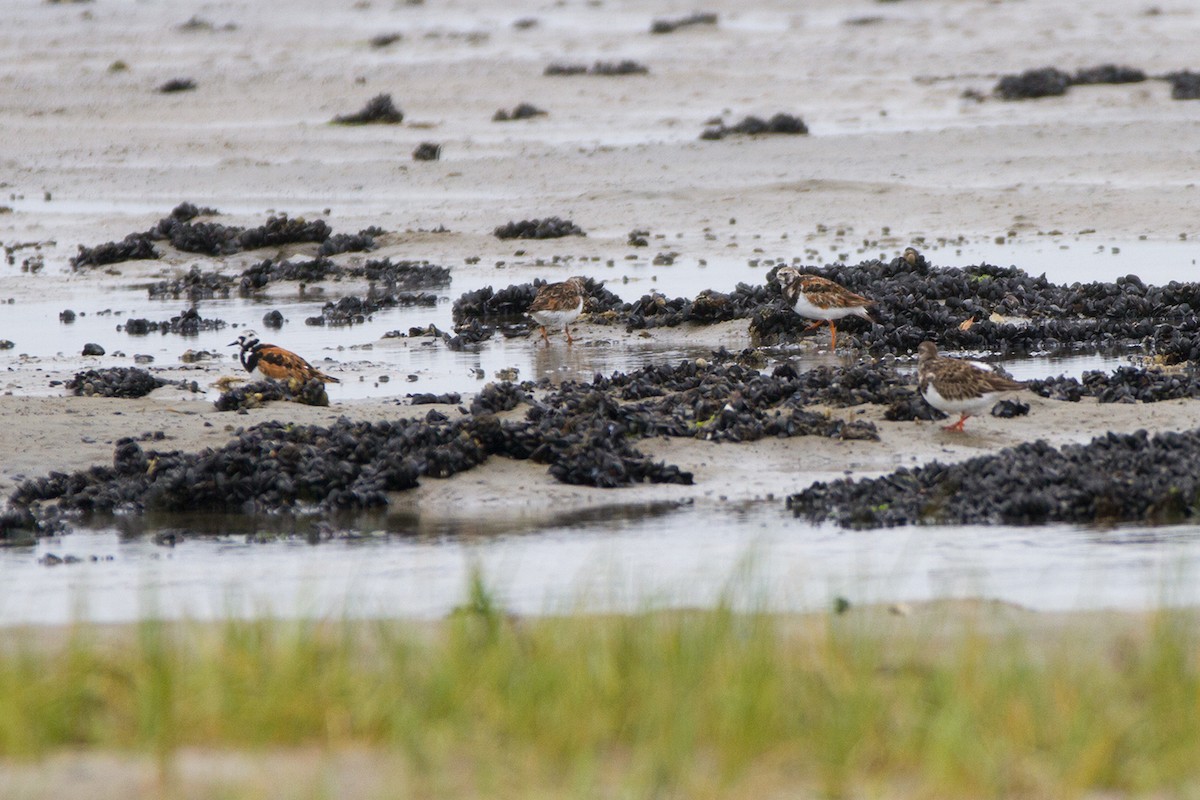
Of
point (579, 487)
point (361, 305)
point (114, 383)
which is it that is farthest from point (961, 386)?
point (361, 305)

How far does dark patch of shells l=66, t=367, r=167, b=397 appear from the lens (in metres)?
11.2

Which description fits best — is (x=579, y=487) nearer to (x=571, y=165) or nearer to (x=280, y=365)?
(x=280, y=365)

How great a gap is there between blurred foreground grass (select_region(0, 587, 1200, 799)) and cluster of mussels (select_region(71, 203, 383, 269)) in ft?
47.1

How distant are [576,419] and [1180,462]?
3306 millimetres

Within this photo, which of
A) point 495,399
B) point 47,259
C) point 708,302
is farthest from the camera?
point 47,259

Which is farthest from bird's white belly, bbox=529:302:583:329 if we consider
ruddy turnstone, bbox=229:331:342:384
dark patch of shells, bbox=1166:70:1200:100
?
dark patch of shells, bbox=1166:70:1200:100

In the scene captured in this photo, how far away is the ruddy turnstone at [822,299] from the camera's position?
12.7 m

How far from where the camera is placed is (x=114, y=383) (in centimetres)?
1124

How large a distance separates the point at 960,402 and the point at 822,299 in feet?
10.9

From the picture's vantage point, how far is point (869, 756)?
4387mm

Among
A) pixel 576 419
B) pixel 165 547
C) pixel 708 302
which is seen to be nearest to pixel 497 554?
pixel 165 547

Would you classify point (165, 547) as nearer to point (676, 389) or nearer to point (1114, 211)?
point (676, 389)

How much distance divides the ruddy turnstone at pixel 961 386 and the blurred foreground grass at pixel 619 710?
14.0 ft

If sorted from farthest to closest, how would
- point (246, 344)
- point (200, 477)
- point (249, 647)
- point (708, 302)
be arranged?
point (708, 302) → point (246, 344) → point (200, 477) → point (249, 647)
